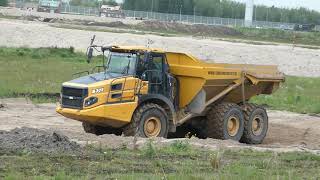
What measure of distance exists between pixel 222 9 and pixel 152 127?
533 feet

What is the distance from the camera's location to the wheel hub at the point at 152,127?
17.2 meters

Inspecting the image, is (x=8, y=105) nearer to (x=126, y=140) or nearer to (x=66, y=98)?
(x=66, y=98)

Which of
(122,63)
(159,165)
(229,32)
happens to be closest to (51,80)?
(122,63)

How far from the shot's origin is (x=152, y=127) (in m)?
17.5

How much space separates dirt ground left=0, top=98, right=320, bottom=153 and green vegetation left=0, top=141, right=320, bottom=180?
210 centimetres

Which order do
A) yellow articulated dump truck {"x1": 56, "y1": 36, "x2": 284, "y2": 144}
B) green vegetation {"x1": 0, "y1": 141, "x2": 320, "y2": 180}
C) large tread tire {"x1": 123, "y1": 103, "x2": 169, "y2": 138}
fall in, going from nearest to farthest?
1. green vegetation {"x1": 0, "y1": 141, "x2": 320, "y2": 180}
2. yellow articulated dump truck {"x1": 56, "y1": 36, "x2": 284, "y2": 144}
3. large tread tire {"x1": 123, "y1": 103, "x2": 169, "y2": 138}

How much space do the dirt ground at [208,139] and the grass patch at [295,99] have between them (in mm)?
1600

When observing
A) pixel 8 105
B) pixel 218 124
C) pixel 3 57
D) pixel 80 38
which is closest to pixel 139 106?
pixel 218 124

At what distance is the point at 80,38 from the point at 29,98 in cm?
3183

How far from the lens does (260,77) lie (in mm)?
19641

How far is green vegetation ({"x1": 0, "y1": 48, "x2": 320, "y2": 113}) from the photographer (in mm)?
27172

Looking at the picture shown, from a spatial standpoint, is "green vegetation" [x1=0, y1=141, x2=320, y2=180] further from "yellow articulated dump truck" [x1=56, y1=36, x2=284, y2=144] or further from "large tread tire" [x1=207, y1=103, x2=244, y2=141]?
"large tread tire" [x1=207, y1=103, x2=244, y2=141]

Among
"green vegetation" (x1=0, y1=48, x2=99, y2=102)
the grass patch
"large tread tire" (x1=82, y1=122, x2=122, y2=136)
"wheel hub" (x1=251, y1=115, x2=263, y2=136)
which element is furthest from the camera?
the grass patch

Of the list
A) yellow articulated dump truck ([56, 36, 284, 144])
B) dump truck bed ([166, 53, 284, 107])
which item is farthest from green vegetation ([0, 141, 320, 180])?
dump truck bed ([166, 53, 284, 107])
